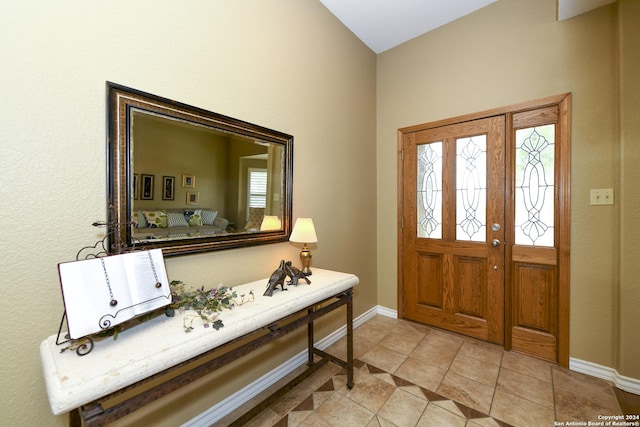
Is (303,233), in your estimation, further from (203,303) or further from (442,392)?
(442,392)

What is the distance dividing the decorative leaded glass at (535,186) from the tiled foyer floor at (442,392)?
1.08 metres

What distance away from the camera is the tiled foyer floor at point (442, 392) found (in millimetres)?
1590

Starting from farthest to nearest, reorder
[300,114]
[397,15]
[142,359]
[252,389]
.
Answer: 1. [397,15]
2. [300,114]
3. [252,389]
4. [142,359]

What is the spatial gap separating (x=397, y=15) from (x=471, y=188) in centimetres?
187

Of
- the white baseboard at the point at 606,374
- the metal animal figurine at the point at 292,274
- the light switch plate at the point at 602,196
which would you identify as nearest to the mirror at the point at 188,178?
the metal animal figurine at the point at 292,274

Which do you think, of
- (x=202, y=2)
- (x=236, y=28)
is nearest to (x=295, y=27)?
(x=236, y=28)

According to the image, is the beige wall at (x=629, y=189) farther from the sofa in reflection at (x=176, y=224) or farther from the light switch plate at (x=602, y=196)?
the sofa in reflection at (x=176, y=224)

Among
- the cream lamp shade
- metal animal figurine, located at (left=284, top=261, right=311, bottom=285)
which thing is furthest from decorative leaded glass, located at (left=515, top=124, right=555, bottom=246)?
metal animal figurine, located at (left=284, top=261, right=311, bottom=285)

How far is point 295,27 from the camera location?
6.90 feet

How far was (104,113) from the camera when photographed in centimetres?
117

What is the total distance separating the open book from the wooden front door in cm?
254

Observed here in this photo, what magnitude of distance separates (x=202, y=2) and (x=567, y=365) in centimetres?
372

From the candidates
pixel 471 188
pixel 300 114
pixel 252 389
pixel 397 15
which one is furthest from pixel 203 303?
pixel 397 15

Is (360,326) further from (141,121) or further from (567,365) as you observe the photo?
(141,121)
